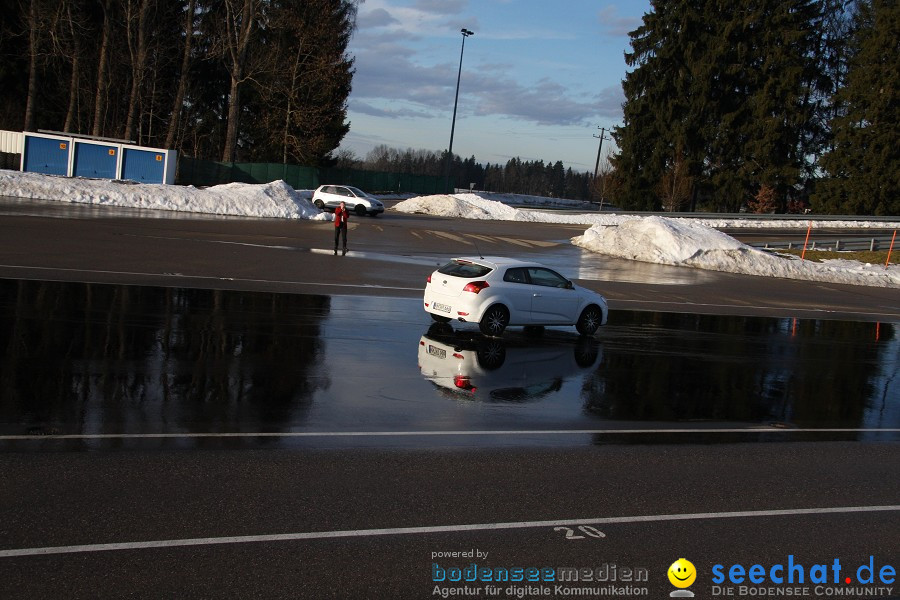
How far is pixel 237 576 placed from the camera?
18.3ft

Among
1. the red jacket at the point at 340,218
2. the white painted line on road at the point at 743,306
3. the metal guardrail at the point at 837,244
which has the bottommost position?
the white painted line on road at the point at 743,306

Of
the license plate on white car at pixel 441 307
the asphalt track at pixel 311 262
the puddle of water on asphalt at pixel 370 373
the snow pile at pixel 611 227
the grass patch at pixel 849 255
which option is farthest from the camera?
the grass patch at pixel 849 255

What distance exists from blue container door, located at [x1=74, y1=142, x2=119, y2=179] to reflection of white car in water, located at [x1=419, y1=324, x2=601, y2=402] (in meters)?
34.0

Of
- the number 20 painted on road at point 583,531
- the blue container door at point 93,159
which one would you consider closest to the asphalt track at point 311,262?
the blue container door at point 93,159

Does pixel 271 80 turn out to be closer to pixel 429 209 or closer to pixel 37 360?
pixel 429 209

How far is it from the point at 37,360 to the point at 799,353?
→ 14.3 meters

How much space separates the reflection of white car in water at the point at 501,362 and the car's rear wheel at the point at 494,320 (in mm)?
→ 171

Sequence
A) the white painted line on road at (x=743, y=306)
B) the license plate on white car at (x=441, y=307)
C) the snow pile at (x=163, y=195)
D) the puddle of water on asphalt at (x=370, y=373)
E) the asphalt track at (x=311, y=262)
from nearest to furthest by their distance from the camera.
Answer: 1. the puddle of water on asphalt at (x=370, y=373)
2. the license plate on white car at (x=441, y=307)
3. the asphalt track at (x=311, y=262)
4. the white painted line on road at (x=743, y=306)
5. the snow pile at (x=163, y=195)

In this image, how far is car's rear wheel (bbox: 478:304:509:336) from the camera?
15930 mm

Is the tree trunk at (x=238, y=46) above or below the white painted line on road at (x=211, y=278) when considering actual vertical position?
above

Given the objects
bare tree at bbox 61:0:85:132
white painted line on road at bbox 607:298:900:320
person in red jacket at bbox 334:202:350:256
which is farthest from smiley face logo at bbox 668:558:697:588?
bare tree at bbox 61:0:85:132

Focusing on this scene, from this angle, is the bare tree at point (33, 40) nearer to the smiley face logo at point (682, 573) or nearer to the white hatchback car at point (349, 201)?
the white hatchback car at point (349, 201)

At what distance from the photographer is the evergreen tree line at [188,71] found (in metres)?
53.5

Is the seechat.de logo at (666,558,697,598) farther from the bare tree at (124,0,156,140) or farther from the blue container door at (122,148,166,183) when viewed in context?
the bare tree at (124,0,156,140)
